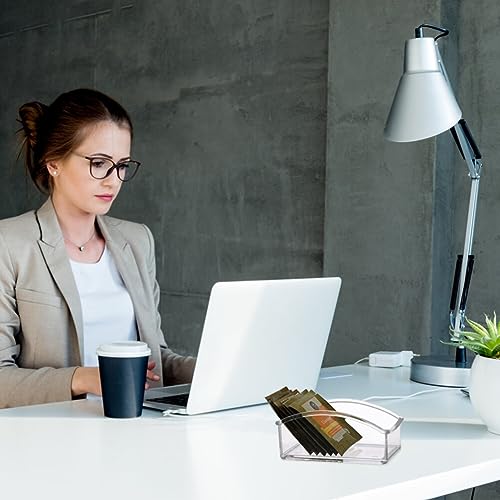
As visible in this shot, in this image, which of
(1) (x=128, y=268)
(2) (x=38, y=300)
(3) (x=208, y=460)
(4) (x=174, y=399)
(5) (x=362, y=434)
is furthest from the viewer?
(1) (x=128, y=268)

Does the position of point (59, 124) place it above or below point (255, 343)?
above

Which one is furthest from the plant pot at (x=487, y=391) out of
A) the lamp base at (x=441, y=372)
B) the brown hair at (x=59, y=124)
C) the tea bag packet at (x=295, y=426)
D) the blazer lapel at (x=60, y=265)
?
the brown hair at (x=59, y=124)

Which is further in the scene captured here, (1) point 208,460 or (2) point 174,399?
(2) point 174,399

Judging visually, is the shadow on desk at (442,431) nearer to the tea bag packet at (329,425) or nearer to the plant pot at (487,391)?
the plant pot at (487,391)

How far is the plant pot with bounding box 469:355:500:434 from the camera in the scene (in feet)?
5.63

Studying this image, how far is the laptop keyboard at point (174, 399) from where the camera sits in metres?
1.96

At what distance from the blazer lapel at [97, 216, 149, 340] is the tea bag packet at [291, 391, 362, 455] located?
1010 millimetres

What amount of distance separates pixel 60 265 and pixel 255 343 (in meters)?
0.76

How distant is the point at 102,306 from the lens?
2.55 meters

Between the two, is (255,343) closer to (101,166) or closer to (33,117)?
(101,166)

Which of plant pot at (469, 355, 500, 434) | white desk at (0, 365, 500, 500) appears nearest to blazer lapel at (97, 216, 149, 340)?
white desk at (0, 365, 500, 500)

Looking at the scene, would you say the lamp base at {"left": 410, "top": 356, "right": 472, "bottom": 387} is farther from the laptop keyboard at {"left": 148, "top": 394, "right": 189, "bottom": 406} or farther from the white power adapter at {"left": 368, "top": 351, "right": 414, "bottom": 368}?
the laptop keyboard at {"left": 148, "top": 394, "right": 189, "bottom": 406}

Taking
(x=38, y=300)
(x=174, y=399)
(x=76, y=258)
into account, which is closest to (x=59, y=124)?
(x=76, y=258)

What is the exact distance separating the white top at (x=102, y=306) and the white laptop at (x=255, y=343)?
0.47m
